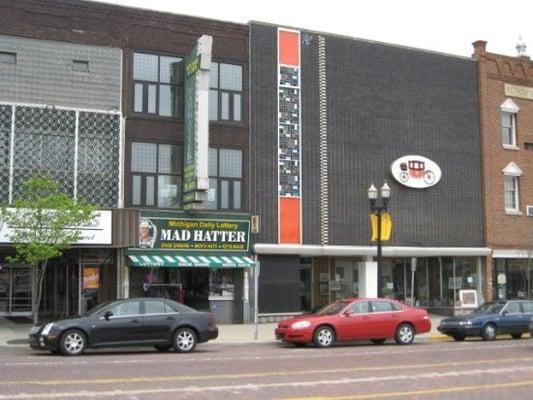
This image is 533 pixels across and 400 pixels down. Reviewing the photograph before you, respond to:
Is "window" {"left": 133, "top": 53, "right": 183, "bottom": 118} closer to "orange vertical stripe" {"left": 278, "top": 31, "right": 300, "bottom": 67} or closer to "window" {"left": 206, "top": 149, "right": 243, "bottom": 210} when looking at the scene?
"window" {"left": 206, "top": 149, "right": 243, "bottom": 210}

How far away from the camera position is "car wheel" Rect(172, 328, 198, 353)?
18531 mm

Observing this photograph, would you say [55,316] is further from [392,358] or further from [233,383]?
[233,383]

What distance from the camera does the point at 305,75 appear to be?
29.9 metres

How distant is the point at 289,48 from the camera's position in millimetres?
29688

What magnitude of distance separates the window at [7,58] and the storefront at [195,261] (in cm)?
679

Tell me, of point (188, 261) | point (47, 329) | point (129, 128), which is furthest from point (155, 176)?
point (47, 329)

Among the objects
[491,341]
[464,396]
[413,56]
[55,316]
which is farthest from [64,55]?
[464,396]

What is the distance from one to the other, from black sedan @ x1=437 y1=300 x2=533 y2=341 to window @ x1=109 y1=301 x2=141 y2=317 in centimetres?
1009

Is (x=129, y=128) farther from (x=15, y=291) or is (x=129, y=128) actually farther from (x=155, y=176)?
(x=15, y=291)

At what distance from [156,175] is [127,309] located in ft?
31.5

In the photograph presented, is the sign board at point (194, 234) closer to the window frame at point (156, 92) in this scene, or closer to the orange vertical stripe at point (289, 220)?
the orange vertical stripe at point (289, 220)

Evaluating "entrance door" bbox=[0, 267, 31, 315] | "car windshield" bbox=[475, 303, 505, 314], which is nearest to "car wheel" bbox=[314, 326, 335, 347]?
"car windshield" bbox=[475, 303, 505, 314]

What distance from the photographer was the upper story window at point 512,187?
3422 centimetres

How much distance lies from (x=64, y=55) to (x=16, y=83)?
6.29ft
